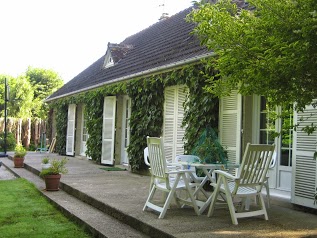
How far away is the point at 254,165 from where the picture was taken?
4.11 m

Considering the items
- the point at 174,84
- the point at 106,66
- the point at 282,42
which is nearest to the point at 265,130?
the point at 174,84

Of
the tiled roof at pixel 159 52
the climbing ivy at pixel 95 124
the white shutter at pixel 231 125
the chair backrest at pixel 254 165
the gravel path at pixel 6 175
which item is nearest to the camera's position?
the chair backrest at pixel 254 165

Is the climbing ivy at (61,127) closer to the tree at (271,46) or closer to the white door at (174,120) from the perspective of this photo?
the white door at (174,120)

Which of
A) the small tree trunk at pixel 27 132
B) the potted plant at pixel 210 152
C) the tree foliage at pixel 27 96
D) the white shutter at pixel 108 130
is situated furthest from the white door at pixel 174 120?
the tree foliage at pixel 27 96

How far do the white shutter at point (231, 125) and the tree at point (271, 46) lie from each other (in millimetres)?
3219

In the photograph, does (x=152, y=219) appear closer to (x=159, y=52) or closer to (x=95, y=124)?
(x=159, y=52)

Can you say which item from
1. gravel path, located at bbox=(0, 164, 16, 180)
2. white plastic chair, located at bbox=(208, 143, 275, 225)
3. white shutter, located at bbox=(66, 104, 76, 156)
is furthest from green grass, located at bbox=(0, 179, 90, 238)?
white shutter, located at bbox=(66, 104, 76, 156)

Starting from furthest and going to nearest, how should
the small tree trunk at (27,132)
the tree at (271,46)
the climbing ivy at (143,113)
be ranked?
1. the small tree trunk at (27,132)
2. the climbing ivy at (143,113)
3. the tree at (271,46)

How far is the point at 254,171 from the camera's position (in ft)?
13.6

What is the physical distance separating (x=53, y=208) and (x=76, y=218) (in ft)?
3.46

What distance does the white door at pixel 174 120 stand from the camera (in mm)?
8172

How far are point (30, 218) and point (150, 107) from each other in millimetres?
4657

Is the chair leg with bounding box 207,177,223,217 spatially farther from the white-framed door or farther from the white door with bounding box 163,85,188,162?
the white door with bounding box 163,85,188,162

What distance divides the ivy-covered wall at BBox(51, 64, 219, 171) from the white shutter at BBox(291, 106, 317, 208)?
157 centimetres
